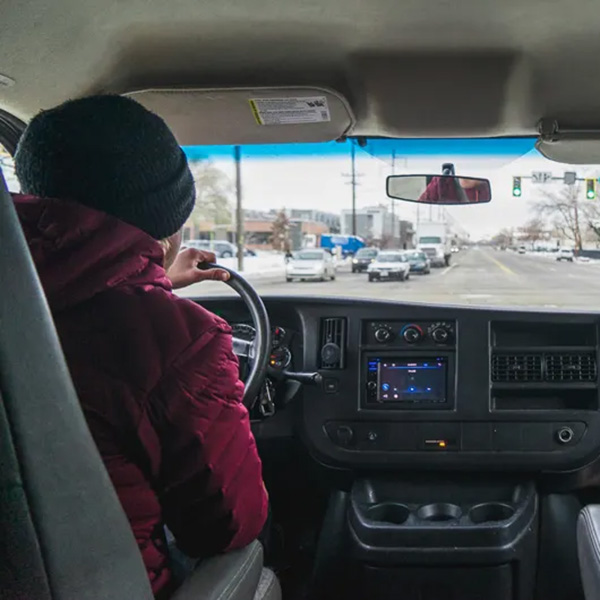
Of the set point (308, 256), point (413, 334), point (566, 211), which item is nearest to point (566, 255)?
point (566, 211)

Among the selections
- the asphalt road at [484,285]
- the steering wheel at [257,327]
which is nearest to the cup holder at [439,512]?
the asphalt road at [484,285]

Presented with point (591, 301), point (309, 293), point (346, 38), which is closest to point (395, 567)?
point (309, 293)

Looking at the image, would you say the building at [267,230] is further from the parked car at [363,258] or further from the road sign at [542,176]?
the road sign at [542,176]

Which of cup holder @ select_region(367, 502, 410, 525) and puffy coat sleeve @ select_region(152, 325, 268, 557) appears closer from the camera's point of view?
puffy coat sleeve @ select_region(152, 325, 268, 557)

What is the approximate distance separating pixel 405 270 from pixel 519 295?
1.77 feet

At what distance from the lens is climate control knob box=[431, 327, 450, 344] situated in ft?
10.4

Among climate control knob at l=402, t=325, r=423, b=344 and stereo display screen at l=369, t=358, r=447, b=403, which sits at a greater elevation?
climate control knob at l=402, t=325, r=423, b=344

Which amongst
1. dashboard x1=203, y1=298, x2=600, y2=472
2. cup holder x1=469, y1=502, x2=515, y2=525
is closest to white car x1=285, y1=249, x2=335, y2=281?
dashboard x1=203, y1=298, x2=600, y2=472

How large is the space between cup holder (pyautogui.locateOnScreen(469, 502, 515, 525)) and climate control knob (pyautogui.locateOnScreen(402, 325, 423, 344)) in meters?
0.79

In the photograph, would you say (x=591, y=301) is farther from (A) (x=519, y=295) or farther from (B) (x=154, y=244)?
(B) (x=154, y=244)

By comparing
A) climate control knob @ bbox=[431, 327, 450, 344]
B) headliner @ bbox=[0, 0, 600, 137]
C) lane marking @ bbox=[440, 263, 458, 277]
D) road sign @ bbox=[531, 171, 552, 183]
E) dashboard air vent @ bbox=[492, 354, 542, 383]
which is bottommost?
dashboard air vent @ bbox=[492, 354, 542, 383]

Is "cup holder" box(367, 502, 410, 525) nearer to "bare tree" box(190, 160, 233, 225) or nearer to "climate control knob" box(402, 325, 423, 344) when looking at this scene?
"climate control knob" box(402, 325, 423, 344)

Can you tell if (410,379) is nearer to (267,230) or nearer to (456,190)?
(456,190)

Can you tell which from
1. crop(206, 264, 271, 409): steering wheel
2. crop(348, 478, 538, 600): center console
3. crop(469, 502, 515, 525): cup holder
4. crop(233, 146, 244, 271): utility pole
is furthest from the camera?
crop(233, 146, 244, 271): utility pole
